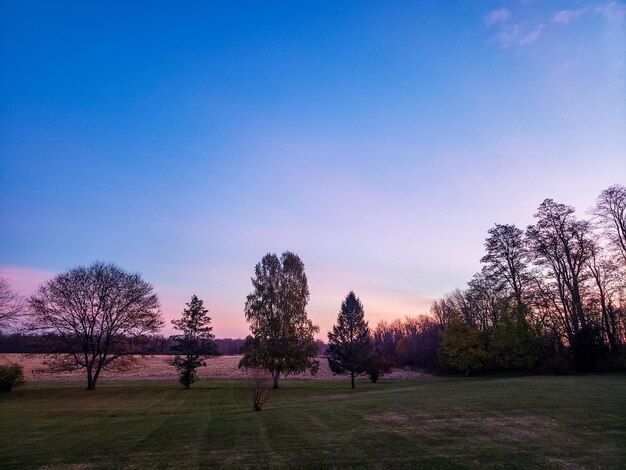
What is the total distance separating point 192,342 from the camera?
42.5 meters

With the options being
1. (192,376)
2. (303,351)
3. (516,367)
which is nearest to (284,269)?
(303,351)

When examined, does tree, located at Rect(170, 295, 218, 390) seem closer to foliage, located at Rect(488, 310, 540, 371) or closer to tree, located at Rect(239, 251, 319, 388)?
tree, located at Rect(239, 251, 319, 388)

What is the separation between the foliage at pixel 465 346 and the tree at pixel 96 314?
1369 inches

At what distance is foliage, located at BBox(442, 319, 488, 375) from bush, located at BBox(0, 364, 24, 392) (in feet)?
155

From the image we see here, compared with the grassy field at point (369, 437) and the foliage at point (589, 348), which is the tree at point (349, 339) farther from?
the grassy field at point (369, 437)

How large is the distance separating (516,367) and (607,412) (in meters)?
35.1

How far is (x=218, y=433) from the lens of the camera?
1345 cm

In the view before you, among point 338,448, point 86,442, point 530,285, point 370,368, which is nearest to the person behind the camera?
point 338,448

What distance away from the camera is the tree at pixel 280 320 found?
40125mm

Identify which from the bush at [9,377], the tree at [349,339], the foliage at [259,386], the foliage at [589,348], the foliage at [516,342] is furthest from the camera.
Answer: the tree at [349,339]

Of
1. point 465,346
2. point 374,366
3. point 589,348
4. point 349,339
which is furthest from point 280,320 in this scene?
point 589,348

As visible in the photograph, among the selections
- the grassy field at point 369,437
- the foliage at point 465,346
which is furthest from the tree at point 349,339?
the grassy field at point 369,437

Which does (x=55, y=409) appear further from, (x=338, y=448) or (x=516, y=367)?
(x=516, y=367)

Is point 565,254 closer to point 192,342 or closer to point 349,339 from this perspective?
point 349,339
